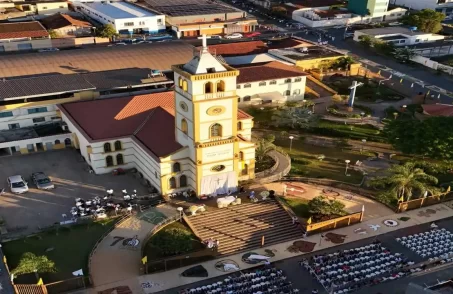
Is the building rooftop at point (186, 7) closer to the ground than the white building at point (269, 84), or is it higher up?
higher up

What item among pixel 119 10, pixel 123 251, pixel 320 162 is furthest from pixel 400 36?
pixel 123 251

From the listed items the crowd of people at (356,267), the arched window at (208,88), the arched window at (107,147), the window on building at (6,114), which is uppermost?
the arched window at (208,88)

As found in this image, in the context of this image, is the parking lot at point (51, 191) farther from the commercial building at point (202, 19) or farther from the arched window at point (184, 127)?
the commercial building at point (202, 19)

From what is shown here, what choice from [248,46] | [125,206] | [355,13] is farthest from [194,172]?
[355,13]

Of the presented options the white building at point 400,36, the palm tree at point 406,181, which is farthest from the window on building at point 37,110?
the white building at point 400,36

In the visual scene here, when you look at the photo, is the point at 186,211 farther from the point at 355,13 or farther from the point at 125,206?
the point at 355,13

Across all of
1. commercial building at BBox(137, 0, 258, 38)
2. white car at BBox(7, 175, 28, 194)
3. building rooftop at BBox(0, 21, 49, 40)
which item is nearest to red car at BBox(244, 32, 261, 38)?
commercial building at BBox(137, 0, 258, 38)

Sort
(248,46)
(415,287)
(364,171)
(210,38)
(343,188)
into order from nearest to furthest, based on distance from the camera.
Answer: (415,287)
(343,188)
(364,171)
(248,46)
(210,38)
